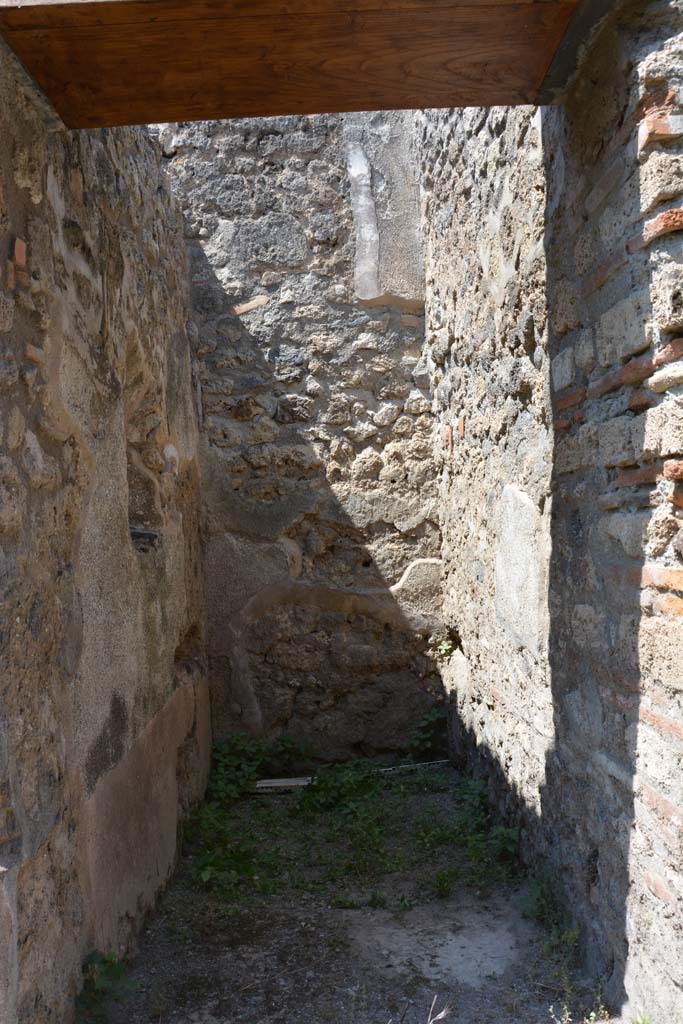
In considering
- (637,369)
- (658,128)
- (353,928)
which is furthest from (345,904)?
(658,128)

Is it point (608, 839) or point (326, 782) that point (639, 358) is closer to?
point (608, 839)

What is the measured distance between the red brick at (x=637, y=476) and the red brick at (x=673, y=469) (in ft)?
0.13

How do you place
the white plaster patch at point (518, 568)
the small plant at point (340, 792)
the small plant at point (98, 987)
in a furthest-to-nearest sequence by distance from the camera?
the small plant at point (340, 792)
the white plaster patch at point (518, 568)
the small plant at point (98, 987)

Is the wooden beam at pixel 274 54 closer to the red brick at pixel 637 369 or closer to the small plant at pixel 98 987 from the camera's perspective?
the red brick at pixel 637 369

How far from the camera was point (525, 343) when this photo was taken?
2686 millimetres

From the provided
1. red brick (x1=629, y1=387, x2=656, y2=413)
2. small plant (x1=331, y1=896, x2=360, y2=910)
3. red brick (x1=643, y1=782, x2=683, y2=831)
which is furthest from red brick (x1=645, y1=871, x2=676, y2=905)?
small plant (x1=331, y1=896, x2=360, y2=910)

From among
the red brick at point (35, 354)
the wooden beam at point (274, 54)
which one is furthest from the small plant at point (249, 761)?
the wooden beam at point (274, 54)

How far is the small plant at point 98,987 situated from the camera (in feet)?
6.70

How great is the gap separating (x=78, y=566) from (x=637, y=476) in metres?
1.43

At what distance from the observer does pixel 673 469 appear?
1713 mm

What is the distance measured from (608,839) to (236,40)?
6.92 ft

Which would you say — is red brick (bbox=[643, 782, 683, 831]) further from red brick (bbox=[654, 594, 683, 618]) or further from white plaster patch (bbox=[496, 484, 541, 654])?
white plaster patch (bbox=[496, 484, 541, 654])

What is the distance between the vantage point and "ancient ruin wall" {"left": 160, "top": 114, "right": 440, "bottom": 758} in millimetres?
4410

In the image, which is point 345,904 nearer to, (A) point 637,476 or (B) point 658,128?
(A) point 637,476
